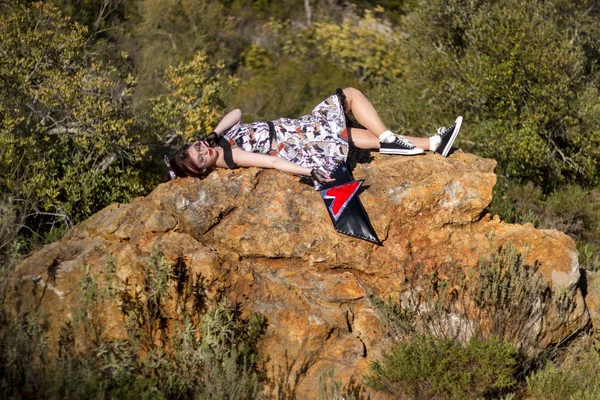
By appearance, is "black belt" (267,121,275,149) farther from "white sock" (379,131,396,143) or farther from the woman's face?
"white sock" (379,131,396,143)

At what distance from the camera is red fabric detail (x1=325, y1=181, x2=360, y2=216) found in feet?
19.1

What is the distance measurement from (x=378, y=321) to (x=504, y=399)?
1.09 meters

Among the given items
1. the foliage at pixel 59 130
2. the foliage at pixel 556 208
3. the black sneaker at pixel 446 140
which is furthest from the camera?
the foliage at pixel 556 208

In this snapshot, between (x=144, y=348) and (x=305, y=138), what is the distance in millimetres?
2555

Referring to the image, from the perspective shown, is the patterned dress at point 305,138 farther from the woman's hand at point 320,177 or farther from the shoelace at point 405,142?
the shoelace at point 405,142

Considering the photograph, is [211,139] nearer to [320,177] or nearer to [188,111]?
[320,177]

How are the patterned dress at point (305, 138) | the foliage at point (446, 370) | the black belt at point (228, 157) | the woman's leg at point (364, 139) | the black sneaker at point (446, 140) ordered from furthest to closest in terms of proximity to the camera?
the woman's leg at point (364, 139) → the black sneaker at point (446, 140) → the patterned dress at point (305, 138) → the black belt at point (228, 157) → the foliage at point (446, 370)

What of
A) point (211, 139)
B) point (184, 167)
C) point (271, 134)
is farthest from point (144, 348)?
point (271, 134)

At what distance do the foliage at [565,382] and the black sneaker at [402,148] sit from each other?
7.27 feet

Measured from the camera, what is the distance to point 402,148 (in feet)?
21.9

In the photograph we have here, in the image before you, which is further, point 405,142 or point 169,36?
point 169,36

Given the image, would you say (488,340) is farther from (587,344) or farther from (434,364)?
(587,344)

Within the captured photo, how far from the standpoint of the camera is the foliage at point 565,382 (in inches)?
206

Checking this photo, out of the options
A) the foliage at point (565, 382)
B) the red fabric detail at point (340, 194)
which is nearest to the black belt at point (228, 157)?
the red fabric detail at point (340, 194)
